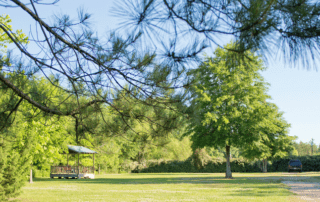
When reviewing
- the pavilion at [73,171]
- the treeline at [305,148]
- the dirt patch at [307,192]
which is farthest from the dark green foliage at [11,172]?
the treeline at [305,148]

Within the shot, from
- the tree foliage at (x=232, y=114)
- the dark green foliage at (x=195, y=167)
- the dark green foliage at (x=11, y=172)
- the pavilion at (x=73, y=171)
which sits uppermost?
the tree foliage at (x=232, y=114)

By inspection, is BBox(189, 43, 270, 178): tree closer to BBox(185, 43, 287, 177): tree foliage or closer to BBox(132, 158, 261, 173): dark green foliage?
BBox(185, 43, 287, 177): tree foliage

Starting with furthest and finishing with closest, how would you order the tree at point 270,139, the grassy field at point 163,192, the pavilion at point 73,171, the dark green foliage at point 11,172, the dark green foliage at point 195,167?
the dark green foliage at point 195,167
the pavilion at point 73,171
the tree at point 270,139
the grassy field at point 163,192
the dark green foliage at point 11,172

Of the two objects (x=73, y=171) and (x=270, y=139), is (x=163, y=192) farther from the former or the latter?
(x=270, y=139)

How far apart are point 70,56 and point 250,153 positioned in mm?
22035

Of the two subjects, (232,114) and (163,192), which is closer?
(163,192)

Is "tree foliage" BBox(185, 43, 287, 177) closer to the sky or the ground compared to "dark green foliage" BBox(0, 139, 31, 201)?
closer to the sky

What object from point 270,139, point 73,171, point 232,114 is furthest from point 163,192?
point 270,139

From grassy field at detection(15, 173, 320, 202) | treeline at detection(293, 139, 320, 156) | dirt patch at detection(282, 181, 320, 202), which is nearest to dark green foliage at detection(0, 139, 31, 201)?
grassy field at detection(15, 173, 320, 202)

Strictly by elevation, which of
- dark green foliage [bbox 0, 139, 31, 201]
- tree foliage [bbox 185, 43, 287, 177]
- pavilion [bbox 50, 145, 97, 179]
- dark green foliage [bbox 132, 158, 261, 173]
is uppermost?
tree foliage [bbox 185, 43, 287, 177]

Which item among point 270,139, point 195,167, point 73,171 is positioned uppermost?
point 270,139

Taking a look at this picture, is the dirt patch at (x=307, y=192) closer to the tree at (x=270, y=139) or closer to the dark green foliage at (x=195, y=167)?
the tree at (x=270, y=139)

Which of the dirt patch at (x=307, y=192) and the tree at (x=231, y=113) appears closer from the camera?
the dirt patch at (x=307, y=192)

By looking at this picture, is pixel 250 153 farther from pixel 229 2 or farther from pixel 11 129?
pixel 229 2
